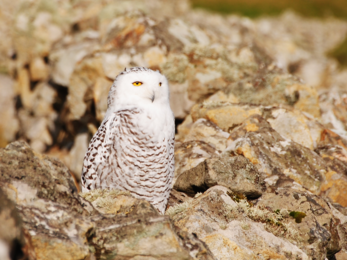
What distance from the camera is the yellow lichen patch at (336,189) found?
6531mm

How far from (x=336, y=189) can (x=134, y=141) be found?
3903 millimetres

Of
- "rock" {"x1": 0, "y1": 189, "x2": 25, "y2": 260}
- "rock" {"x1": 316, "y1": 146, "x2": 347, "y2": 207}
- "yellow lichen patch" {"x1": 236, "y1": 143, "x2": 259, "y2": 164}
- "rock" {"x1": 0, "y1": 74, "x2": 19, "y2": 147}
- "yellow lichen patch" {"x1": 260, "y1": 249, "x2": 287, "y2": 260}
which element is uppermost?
"rock" {"x1": 0, "y1": 189, "x2": 25, "y2": 260}

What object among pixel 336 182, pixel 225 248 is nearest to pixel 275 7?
pixel 336 182

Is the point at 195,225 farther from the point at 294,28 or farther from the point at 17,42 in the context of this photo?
the point at 294,28

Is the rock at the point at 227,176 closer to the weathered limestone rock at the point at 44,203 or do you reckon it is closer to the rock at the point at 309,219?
the rock at the point at 309,219

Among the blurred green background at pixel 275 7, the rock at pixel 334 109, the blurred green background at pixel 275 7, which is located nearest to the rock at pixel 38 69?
the rock at pixel 334 109

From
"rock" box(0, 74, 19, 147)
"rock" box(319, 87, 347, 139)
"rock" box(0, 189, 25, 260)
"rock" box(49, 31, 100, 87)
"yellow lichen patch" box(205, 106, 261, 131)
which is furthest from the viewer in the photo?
"rock" box(0, 74, 19, 147)

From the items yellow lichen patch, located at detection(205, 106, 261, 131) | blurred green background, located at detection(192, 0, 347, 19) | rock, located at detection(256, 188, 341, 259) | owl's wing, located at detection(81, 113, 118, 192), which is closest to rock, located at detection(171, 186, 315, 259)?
rock, located at detection(256, 188, 341, 259)

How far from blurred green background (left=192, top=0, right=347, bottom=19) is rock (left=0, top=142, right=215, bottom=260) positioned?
4493 centimetres

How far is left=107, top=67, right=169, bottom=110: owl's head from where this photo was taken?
16.5ft

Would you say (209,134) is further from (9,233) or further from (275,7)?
(275,7)

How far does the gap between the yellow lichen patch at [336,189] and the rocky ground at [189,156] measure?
0.06 ft

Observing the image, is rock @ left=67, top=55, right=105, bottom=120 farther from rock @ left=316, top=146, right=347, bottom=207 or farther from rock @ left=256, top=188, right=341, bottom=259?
rock @ left=256, top=188, right=341, bottom=259

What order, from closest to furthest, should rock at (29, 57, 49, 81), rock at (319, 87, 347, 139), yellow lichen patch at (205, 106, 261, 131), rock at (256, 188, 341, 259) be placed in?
rock at (256, 188, 341, 259), yellow lichen patch at (205, 106, 261, 131), rock at (319, 87, 347, 139), rock at (29, 57, 49, 81)
